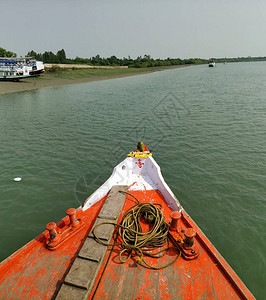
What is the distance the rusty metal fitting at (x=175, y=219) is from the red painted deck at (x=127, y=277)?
68 centimetres

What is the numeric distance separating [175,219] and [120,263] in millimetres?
1862

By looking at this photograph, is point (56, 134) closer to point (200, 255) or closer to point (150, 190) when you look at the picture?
point (150, 190)

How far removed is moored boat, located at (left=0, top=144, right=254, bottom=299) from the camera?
13.8 ft

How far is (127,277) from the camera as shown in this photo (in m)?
4.49

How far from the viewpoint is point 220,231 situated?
7.75 meters

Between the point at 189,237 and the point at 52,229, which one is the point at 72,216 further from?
the point at 189,237

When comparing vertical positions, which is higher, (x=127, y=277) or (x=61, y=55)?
(x=61, y=55)

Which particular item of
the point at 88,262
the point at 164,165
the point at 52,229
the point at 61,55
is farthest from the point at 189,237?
the point at 61,55

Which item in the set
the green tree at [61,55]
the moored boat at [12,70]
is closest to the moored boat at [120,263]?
the moored boat at [12,70]

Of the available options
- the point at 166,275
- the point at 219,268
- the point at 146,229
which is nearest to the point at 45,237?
the point at 146,229

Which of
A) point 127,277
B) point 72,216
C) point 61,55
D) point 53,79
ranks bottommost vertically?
point 127,277

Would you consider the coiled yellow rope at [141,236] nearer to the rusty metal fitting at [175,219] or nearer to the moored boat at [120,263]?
the moored boat at [120,263]

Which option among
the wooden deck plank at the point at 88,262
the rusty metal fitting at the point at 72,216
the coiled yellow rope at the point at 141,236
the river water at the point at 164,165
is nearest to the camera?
the wooden deck plank at the point at 88,262

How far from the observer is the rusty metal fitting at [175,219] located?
5441mm
